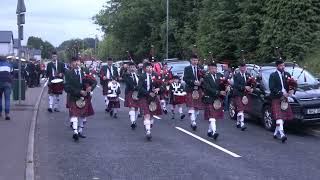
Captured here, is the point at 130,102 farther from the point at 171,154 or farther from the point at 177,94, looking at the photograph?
the point at 171,154

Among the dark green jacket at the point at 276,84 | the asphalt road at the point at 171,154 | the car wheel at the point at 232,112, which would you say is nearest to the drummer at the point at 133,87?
the asphalt road at the point at 171,154

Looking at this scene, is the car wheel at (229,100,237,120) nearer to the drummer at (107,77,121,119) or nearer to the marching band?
the marching band

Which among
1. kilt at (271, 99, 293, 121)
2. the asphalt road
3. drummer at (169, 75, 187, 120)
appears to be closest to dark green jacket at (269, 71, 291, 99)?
kilt at (271, 99, 293, 121)

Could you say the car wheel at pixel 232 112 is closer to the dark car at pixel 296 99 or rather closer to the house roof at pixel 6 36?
the dark car at pixel 296 99

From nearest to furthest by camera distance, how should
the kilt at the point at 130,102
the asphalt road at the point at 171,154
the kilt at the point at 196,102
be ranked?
the asphalt road at the point at 171,154 → the kilt at the point at 130,102 → the kilt at the point at 196,102

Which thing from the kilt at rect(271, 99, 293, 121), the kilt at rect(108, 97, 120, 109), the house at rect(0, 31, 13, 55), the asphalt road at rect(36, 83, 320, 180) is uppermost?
the house at rect(0, 31, 13, 55)

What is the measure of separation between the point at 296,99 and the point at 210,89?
2.47 meters

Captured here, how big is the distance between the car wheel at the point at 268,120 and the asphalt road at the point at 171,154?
0.62ft

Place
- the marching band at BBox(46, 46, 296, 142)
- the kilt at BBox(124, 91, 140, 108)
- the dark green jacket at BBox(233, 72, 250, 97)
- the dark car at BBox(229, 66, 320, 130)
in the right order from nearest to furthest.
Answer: the marching band at BBox(46, 46, 296, 142)
the dark car at BBox(229, 66, 320, 130)
the kilt at BBox(124, 91, 140, 108)
the dark green jacket at BBox(233, 72, 250, 97)

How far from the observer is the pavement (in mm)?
9031

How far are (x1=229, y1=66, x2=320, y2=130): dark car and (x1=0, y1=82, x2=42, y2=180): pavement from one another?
6120 millimetres

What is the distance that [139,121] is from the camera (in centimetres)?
1694

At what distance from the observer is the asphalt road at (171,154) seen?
947cm

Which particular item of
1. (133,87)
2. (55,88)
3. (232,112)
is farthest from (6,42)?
(133,87)
